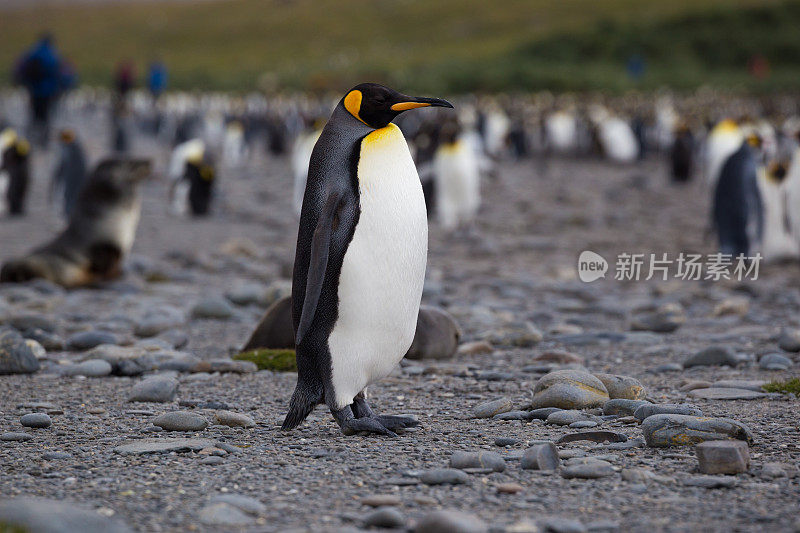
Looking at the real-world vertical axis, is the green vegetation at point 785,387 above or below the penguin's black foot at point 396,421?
above

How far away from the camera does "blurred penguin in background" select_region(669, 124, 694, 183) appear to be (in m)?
19.1

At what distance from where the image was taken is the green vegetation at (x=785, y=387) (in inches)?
164

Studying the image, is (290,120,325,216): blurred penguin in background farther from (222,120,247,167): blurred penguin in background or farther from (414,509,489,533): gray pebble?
(222,120,247,167): blurred penguin in background

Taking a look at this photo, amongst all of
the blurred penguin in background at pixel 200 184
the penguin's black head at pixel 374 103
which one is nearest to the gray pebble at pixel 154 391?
the penguin's black head at pixel 374 103

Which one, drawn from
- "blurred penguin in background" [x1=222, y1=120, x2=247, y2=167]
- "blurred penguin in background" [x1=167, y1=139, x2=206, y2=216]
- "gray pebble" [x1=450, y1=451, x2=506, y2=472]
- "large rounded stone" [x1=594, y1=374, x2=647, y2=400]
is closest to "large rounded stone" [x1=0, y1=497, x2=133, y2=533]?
"gray pebble" [x1=450, y1=451, x2=506, y2=472]

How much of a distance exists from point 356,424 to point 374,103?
3.91 ft

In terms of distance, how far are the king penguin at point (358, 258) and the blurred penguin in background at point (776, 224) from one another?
742 centimetres

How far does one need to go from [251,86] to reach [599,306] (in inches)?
2144

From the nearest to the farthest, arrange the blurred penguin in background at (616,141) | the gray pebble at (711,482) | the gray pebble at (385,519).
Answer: the gray pebble at (385,519)
the gray pebble at (711,482)
the blurred penguin in background at (616,141)

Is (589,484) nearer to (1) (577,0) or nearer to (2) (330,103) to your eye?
(2) (330,103)

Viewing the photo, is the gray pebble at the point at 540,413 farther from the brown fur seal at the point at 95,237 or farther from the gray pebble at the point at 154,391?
the brown fur seal at the point at 95,237

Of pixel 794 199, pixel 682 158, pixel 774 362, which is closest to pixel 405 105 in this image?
pixel 774 362

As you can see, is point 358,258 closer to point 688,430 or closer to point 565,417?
point 565,417

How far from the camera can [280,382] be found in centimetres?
466
